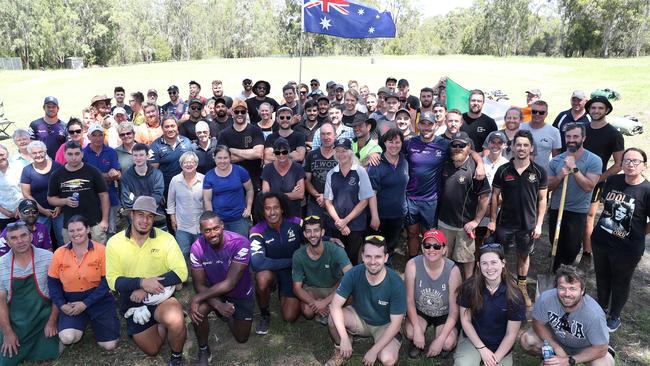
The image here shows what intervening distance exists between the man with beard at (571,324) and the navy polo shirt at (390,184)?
2.29 m

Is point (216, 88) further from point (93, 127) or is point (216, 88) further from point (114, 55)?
point (114, 55)

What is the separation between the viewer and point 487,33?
94.1 m

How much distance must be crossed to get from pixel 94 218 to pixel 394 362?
4533 mm

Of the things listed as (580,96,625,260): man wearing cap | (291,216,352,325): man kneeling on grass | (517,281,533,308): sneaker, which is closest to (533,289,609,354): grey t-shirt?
(517,281,533,308): sneaker

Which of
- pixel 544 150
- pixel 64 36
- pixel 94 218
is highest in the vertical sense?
pixel 64 36

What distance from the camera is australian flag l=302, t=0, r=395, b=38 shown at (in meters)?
9.94

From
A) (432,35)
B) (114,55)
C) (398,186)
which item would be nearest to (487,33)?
(432,35)

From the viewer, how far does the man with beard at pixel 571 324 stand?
4098 millimetres

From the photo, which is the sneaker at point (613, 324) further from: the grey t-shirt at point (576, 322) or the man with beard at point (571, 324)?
the grey t-shirt at point (576, 322)

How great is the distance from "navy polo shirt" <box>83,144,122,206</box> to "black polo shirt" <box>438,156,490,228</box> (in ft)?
16.4

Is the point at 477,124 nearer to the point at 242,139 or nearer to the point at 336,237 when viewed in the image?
the point at 336,237

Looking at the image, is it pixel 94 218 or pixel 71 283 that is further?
pixel 94 218

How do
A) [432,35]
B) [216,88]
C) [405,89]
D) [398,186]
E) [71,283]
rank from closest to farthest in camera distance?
[71,283] → [398,186] → [216,88] → [405,89] → [432,35]

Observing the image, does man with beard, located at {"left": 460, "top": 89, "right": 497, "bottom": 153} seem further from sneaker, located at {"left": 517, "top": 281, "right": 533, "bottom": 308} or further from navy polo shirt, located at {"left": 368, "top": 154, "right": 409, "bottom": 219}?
sneaker, located at {"left": 517, "top": 281, "right": 533, "bottom": 308}
